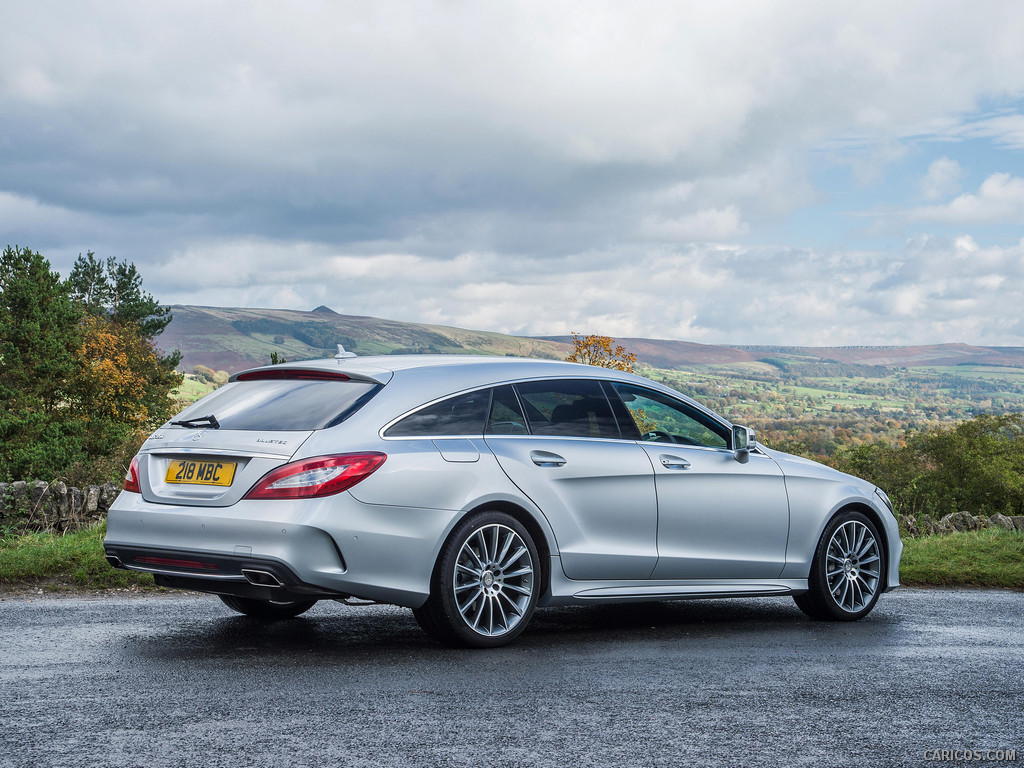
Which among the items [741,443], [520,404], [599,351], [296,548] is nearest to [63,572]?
[296,548]

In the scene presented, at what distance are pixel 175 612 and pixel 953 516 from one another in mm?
17150

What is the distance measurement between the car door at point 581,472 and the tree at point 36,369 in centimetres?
5287

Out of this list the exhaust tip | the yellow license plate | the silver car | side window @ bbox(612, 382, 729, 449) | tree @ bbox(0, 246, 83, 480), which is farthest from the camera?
tree @ bbox(0, 246, 83, 480)

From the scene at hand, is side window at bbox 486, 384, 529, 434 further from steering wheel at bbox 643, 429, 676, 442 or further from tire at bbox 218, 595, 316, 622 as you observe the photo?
tire at bbox 218, 595, 316, 622

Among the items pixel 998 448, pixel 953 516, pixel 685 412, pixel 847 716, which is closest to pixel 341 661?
pixel 847 716

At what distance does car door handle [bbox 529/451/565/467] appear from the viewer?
6090 millimetres

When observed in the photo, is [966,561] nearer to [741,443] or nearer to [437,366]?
[741,443]

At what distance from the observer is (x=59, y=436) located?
57188 mm

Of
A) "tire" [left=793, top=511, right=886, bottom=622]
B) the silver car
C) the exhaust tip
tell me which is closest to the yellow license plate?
the silver car

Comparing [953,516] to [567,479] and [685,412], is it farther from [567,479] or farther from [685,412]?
[567,479]

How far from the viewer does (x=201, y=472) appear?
559cm

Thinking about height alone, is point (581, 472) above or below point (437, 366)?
below

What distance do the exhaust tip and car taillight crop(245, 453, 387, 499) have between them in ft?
1.27

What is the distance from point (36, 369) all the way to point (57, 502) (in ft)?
151
